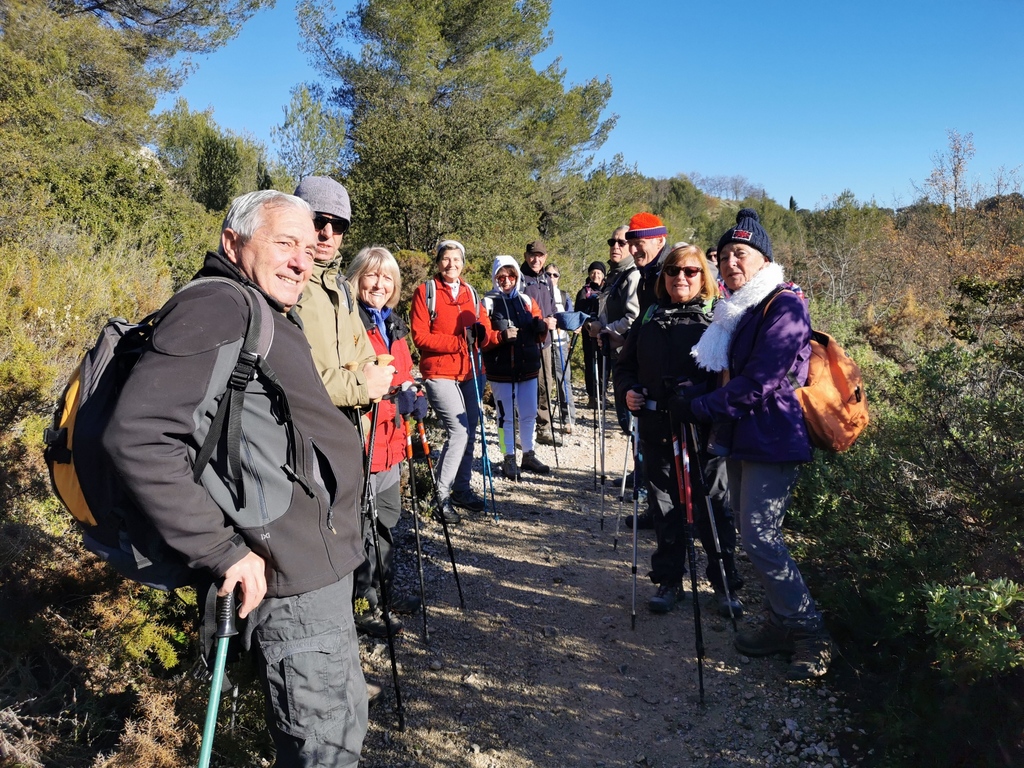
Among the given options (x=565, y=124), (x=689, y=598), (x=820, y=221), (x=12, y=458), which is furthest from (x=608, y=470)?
(x=820, y=221)

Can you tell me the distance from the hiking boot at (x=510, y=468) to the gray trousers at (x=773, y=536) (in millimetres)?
3555

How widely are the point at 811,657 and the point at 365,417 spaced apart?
2.55 m

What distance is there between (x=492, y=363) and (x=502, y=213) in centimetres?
1049

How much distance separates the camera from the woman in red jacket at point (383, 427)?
3668 millimetres

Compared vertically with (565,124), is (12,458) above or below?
below

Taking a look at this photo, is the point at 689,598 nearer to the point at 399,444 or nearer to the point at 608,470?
the point at 399,444

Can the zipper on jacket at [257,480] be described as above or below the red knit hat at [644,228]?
below

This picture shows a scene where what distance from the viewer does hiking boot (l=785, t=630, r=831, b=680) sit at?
10.6 feet

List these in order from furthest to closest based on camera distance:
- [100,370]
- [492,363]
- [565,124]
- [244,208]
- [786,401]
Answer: [565,124]
[492,363]
[786,401]
[244,208]
[100,370]

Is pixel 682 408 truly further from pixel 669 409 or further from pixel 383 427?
pixel 383 427

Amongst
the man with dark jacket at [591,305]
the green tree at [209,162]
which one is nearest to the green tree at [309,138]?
the green tree at [209,162]

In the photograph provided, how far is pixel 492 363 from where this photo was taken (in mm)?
6340

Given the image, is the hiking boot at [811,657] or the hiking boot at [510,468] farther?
the hiking boot at [510,468]

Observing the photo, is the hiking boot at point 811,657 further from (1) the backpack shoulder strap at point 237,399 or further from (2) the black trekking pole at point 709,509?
(1) the backpack shoulder strap at point 237,399
